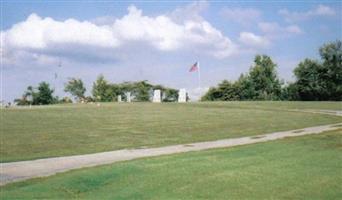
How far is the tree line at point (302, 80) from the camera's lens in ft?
217

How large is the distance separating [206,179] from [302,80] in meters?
61.0

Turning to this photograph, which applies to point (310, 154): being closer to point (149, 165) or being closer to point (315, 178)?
point (315, 178)

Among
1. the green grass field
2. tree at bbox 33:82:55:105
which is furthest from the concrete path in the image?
tree at bbox 33:82:55:105

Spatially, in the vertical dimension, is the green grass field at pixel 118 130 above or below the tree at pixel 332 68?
below

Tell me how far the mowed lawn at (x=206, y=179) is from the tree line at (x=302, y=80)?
55423mm

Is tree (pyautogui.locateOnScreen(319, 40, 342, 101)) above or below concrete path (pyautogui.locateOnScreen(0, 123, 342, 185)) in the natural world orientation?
above

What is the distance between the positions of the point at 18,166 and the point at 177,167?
4640 millimetres

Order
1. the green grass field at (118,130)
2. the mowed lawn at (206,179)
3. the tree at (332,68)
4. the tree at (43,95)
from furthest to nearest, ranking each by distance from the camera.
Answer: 1. the tree at (332,68)
2. the tree at (43,95)
3. the green grass field at (118,130)
4. the mowed lawn at (206,179)

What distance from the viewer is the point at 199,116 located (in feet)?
88.8

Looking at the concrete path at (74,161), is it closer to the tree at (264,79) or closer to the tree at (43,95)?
the tree at (43,95)

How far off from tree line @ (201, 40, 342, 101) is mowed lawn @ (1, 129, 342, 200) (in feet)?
182

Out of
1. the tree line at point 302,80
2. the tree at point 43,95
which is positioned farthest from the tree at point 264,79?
the tree at point 43,95

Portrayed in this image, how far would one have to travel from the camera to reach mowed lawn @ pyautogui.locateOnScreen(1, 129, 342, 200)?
8461mm

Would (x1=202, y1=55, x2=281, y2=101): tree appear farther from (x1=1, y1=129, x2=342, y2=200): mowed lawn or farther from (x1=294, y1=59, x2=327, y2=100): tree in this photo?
(x1=1, y1=129, x2=342, y2=200): mowed lawn
